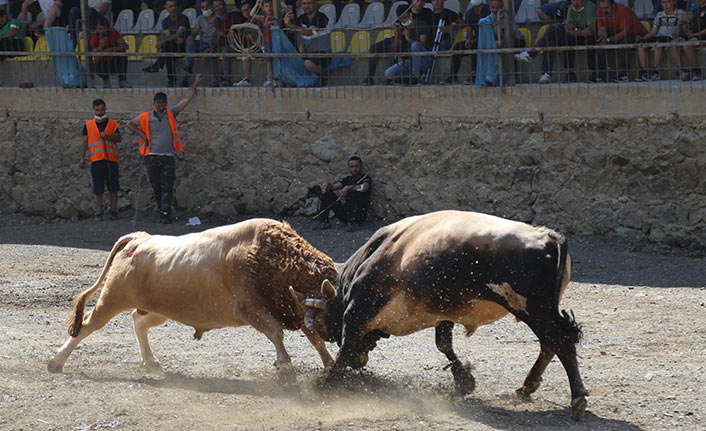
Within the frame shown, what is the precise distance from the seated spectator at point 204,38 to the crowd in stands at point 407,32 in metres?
0.02

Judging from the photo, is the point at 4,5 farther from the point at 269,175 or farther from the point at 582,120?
the point at 582,120

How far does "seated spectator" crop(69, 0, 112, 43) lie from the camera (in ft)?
52.2

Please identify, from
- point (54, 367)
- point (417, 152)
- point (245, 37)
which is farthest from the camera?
point (245, 37)

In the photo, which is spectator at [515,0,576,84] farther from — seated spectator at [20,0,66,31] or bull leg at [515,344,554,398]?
seated spectator at [20,0,66,31]

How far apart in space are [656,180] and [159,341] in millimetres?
6214

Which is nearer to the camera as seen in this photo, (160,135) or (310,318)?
(310,318)

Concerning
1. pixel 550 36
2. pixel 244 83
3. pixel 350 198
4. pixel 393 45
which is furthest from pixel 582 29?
pixel 244 83

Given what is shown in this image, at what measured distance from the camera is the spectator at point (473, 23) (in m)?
13.1

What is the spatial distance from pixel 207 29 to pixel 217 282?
847cm

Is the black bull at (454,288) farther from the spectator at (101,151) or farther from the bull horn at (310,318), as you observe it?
the spectator at (101,151)

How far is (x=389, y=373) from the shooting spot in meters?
7.65

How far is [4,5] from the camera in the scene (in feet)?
56.7

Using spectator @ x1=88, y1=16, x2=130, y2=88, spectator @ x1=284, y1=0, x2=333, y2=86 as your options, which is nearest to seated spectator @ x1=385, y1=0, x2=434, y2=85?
spectator @ x1=284, y1=0, x2=333, y2=86

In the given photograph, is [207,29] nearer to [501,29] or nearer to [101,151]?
[101,151]
